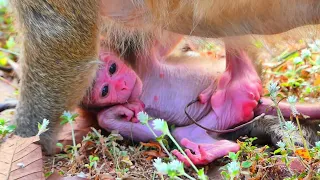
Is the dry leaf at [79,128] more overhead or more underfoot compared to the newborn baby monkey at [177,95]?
more underfoot

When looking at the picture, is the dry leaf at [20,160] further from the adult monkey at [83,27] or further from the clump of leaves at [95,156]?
the adult monkey at [83,27]

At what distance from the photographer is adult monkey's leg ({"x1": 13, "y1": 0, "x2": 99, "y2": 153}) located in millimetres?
2705

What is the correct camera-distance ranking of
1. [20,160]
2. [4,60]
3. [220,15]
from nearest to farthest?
[20,160] → [220,15] → [4,60]

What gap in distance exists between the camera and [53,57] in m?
2.77

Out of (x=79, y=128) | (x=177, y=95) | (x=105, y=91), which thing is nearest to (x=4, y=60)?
(x=79, y=128)

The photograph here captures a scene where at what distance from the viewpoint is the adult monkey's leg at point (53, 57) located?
271 centimetres

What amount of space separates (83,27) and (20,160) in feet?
2.13

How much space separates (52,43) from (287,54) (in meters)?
1.79

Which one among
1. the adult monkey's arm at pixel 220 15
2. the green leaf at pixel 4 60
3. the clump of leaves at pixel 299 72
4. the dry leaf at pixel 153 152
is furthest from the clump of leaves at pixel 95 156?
the green leaf at pixel 4 60

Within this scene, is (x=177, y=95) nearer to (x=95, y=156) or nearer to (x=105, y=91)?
(x=105, y=91)

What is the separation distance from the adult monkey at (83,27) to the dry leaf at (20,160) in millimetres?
347

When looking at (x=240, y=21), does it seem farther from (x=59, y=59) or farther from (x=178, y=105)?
(x=59, y=59)

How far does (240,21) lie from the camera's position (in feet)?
9.48

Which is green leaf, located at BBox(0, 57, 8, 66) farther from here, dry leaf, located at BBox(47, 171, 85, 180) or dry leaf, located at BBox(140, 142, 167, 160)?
dry leaf, located at BBox(47, 171, 85, 180)
